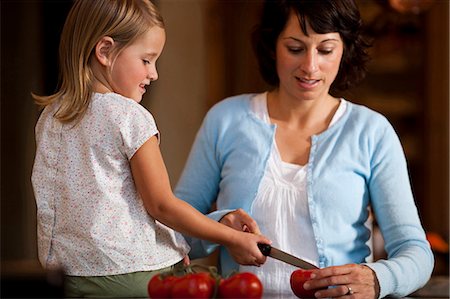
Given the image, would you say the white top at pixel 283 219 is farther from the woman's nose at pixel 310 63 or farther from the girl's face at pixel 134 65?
the girl's face at pixel 134 65

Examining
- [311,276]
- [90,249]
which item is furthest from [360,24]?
[90,249]

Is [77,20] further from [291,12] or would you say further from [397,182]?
[397,182]

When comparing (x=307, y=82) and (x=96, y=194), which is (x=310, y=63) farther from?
(x=96, y=194)

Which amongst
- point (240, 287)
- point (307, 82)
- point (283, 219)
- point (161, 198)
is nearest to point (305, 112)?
point (307, 82)

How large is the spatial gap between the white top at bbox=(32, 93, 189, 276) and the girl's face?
3cm

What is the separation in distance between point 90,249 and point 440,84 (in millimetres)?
2973

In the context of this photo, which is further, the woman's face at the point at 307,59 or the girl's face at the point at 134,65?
the woman's face at the point at 307,59

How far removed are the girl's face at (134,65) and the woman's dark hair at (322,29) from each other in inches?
15.3

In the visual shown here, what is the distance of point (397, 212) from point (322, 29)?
1.28 feet

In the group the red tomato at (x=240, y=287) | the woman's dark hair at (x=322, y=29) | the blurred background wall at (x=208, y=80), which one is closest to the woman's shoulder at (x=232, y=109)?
the woman's dark hair at (x=322, y=29)

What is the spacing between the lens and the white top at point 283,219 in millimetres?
1770

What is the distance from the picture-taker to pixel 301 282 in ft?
5.19

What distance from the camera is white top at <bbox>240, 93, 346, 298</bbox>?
177 centimetres

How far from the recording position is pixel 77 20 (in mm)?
1501
